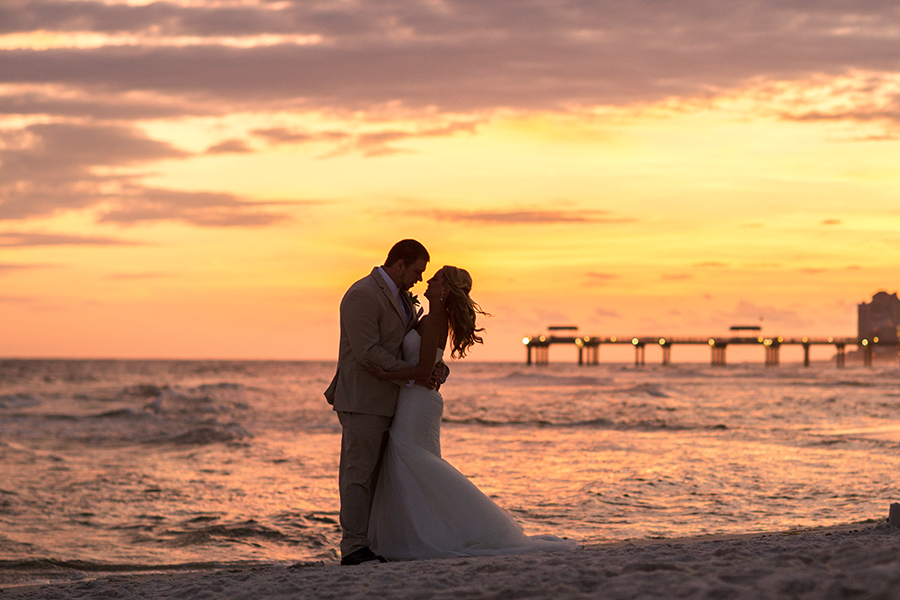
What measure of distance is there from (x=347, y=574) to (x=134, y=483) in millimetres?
8196

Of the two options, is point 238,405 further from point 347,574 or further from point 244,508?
point 347,574

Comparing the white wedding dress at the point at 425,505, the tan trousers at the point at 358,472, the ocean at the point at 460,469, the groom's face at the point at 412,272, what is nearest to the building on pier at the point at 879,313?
the ocean at the point at 460,469

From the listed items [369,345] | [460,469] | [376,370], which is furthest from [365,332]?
[460,469]

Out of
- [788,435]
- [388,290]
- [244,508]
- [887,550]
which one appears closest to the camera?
[887,550]

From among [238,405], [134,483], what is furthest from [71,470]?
[238,405]

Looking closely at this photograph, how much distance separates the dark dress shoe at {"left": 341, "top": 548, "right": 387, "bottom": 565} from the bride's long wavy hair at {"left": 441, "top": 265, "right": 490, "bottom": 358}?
54.9 inches

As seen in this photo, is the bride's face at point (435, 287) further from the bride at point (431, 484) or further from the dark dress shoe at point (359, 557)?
the dark dress shoe at point (359, 557)

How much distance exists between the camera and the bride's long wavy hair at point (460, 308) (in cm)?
538

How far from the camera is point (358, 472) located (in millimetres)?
5520

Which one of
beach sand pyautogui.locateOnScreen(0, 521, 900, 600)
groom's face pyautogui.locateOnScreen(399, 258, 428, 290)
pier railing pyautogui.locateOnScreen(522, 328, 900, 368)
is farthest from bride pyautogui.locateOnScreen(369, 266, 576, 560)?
pier railing pyautogui.locateOnScreen(522, 328, 900, 368)

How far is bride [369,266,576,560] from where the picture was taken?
537cm

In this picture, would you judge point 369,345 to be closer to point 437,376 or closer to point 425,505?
point 437,376

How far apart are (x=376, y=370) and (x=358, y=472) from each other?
70 cm

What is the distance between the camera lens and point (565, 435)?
1764 centimetres
